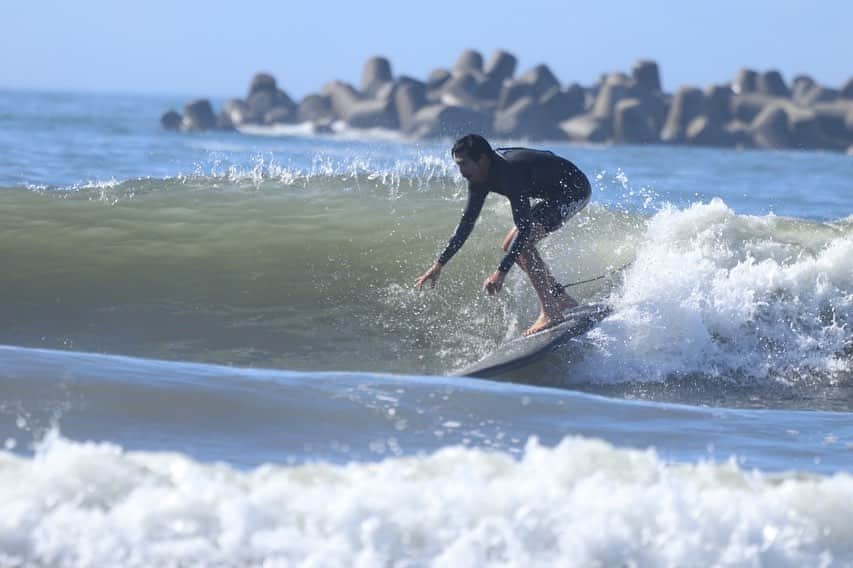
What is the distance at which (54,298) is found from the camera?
9.77 m

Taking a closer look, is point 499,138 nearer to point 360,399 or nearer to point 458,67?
point 458,67

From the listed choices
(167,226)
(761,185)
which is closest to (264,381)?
(167,226)

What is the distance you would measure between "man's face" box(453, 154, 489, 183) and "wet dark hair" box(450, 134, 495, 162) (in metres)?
0.02

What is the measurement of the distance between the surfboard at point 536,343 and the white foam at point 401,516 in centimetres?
279

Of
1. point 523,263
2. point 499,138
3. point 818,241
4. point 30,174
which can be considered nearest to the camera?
point 523,263

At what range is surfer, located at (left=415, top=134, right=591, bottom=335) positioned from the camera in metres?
7.87

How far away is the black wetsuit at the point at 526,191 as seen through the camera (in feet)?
26.3

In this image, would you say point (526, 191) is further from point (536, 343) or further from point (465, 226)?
point (536, 343)

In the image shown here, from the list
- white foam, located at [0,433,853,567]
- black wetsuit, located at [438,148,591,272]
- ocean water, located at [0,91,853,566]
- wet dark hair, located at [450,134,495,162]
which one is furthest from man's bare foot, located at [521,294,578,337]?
white foam, located at [0,433,853,567]

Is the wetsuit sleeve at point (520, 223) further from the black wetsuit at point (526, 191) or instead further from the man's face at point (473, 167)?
the man's face at point (473, 167)

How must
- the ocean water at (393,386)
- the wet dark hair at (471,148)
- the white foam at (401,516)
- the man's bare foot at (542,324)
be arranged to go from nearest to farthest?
1. the white foam at (401,516)
2. the ocean water at (393,386)
3. the wet dark hair at (471,148)
4. the man's bare foot at (542,324)

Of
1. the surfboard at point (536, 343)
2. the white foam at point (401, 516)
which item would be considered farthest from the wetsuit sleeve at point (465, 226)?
the white foam at point (401, 516)

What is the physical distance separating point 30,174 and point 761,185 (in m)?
15.5

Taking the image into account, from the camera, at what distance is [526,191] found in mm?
8227
